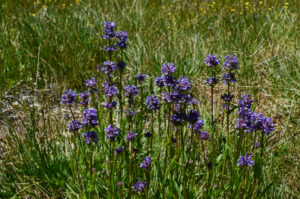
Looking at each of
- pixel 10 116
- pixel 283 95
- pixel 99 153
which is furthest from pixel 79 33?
pixel 283 95

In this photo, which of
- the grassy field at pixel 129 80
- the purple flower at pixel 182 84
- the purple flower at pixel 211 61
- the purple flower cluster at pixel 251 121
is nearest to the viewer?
the purple flower cluster at pixel 251 121

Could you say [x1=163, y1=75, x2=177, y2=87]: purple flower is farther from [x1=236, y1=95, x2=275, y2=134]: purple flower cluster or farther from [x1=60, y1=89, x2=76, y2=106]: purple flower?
[x1=60, y1=89, x2=76, y2=106]: purple flower

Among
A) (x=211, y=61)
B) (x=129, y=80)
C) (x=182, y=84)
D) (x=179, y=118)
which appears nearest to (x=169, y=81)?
(x=182, y=84)

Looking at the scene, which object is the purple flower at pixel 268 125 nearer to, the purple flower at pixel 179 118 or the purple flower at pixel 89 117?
the purple flower at pixel 179 118

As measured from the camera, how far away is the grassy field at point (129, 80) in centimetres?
252

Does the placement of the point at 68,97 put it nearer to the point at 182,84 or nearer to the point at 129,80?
the point at 182,84

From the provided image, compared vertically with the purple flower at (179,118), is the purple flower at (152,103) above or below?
above

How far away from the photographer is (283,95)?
3.90 meters

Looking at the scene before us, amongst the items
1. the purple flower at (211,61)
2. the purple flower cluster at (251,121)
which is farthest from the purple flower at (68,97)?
the purple flower cluster at (251,121)

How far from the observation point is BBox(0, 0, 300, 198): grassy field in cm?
252

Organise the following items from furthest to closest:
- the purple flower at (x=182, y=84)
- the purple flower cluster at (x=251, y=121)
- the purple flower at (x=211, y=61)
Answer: the purple flower at (x=211, y=61) → the purple flower at (x=182, y=84) → the purple flower cluster at (x=251, y=121)

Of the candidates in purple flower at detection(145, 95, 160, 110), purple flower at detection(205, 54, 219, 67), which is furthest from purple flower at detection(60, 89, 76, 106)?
purple flower at detection(205, 54, 219, 67)

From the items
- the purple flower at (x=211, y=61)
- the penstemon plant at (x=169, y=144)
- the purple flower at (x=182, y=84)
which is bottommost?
the penstemon plant at (x=169, y=144)

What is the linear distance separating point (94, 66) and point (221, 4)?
10.8 ft
